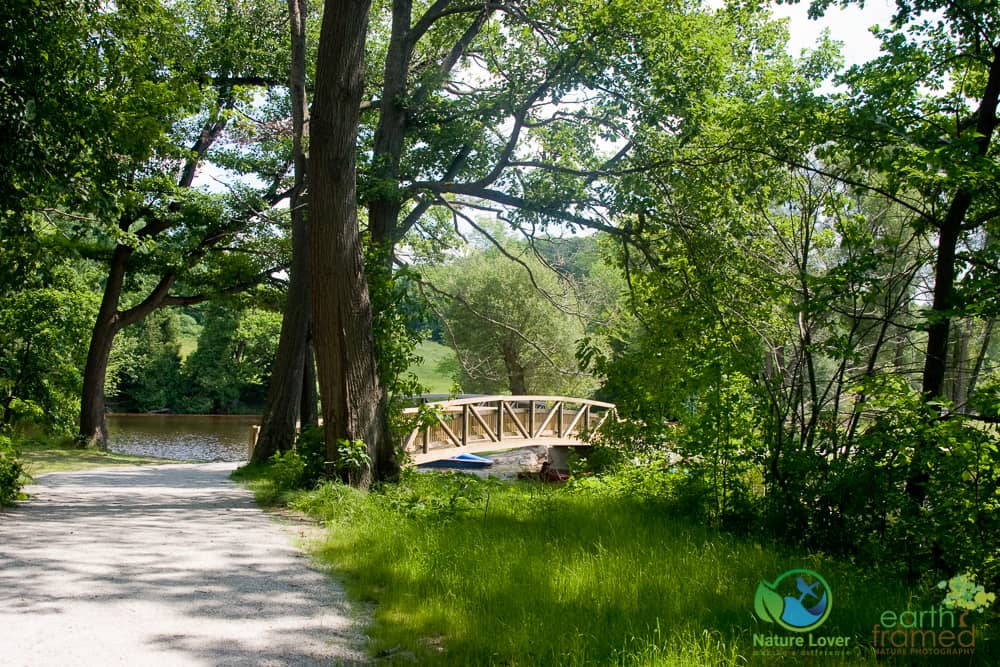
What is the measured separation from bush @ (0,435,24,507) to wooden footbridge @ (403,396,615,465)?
6.83m

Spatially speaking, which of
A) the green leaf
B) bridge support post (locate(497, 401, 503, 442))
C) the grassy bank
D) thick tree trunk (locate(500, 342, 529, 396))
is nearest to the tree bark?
the grassy bank

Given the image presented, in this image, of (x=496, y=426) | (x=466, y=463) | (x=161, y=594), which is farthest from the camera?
(x=466, y=463)

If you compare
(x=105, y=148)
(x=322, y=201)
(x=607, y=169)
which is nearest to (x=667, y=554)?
(x=322, y=201)

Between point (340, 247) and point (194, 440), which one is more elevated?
point (340, 247)

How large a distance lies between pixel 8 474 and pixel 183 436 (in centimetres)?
2824

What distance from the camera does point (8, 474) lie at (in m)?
7.66

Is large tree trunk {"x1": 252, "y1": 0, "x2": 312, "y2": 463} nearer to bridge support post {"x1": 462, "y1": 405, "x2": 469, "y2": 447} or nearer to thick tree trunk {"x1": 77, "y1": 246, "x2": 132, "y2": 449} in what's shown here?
bridge support post {"x1": 462, "y1": 405, "x2": 469, "y2": 447}

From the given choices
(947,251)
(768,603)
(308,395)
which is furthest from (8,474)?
(947,251)

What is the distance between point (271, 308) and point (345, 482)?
1426cm

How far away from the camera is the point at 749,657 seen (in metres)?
3.38

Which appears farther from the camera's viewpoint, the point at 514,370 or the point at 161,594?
the point at 514,370

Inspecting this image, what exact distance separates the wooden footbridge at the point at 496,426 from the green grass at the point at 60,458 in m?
6.17

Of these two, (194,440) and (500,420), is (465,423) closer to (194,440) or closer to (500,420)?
(500,420)

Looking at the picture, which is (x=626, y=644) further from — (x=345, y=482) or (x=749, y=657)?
(x=345, y=482)
